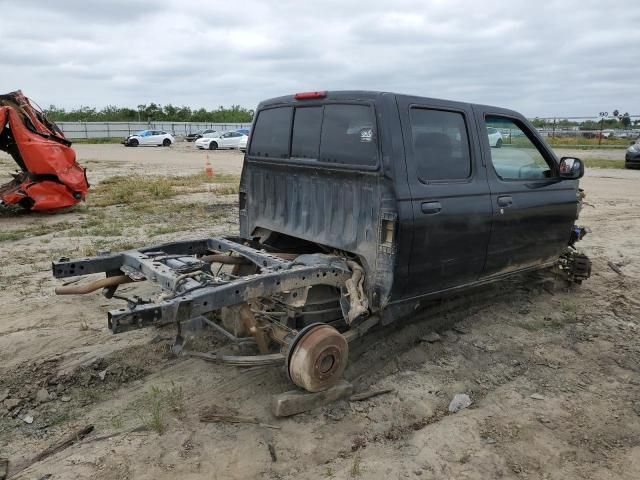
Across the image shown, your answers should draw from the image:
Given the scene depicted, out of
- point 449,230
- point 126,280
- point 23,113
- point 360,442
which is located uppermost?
point 23,113

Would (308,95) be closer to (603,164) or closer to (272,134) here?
(272,134)

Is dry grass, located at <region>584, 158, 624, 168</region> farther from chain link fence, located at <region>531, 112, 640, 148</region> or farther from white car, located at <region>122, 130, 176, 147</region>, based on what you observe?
white car, located at <region>122, 130, 176, 147</region>

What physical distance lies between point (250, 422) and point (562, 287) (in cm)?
420

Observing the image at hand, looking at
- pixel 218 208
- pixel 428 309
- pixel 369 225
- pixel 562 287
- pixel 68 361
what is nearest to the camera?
pixel 369 225

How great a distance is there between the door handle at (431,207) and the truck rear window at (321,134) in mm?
487

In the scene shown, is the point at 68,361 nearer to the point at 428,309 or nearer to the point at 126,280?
the point at 126,280

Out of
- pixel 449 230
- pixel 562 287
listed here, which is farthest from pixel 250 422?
pixel 562 287

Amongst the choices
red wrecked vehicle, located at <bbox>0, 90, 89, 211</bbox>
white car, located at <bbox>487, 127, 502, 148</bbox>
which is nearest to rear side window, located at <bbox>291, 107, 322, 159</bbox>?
white car, located at <bbox>487, 127, 502, 148</bbox>

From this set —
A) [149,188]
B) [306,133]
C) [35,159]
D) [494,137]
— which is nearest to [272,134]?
[306,133]

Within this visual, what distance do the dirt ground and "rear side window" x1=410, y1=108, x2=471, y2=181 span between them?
1.47 m

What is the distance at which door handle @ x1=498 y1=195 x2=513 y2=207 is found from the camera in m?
4.61

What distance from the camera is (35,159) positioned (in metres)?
10.6

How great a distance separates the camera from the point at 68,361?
171 inches

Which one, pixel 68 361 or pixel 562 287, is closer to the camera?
pixel 68 361
